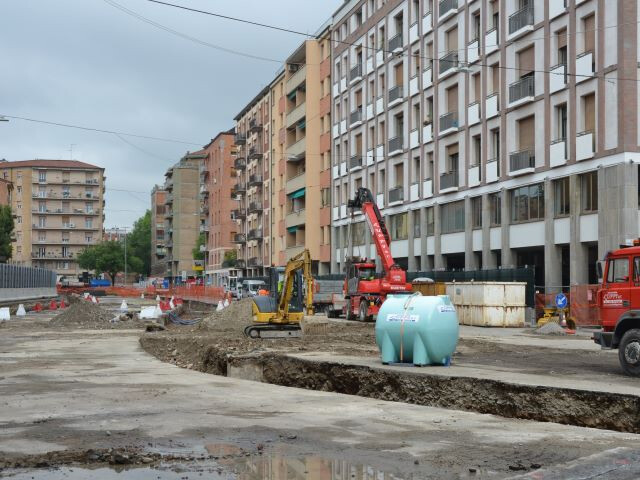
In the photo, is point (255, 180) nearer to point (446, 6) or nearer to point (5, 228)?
point (5, 228)

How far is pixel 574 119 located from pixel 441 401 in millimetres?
26691

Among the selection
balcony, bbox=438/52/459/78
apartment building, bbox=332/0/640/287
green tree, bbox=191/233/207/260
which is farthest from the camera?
green tree, bbox=191/233/207/260

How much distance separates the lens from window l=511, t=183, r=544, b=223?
40.2 metres

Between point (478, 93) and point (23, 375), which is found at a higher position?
point (478, 93)

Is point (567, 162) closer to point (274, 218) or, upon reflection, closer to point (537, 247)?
point (537, 247)

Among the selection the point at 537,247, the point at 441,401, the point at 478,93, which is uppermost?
the point at 478,93

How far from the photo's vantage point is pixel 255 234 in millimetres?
94312

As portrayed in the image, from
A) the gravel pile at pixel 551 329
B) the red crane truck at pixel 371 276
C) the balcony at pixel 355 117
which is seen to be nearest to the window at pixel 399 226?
the balcony at pixel 355 117

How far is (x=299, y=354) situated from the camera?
18.3m

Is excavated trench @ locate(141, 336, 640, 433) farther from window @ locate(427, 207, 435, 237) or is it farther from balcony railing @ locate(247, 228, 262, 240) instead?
balcony railing @ locate(247, 228, 262, 240)

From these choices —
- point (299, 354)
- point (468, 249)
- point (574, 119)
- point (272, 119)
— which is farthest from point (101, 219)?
point (299, 354)

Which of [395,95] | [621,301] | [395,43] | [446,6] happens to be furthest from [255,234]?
[621,301]

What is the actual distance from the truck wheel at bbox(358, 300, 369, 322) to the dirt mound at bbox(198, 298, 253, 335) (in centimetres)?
493

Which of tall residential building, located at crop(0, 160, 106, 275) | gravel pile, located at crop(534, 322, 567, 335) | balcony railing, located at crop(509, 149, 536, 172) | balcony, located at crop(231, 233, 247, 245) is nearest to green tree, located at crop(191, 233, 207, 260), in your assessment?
tall residential building, located at crop(0, 160, 106, 275)
